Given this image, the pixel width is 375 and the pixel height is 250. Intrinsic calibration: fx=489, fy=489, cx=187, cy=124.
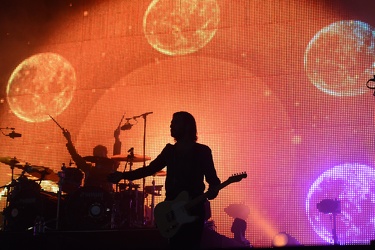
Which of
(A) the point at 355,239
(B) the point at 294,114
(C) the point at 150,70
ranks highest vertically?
(C) the point at 150,70

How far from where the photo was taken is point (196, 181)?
3.07 m

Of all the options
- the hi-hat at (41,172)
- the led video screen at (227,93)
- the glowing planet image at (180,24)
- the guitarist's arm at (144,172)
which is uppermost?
the glowing planet image at (180,24)

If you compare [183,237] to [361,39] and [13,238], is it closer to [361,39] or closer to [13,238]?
[13,238]

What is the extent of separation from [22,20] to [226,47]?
3.49 metres

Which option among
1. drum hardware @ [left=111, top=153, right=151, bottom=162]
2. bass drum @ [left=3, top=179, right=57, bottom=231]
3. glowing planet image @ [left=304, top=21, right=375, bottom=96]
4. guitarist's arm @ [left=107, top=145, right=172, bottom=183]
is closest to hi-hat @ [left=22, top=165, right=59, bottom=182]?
bass drum @ [left=3, top=179, right=57, bottom=231]

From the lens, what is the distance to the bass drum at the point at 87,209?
5574mm

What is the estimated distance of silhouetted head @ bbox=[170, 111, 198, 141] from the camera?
3160 mm

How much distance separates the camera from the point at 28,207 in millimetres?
5727

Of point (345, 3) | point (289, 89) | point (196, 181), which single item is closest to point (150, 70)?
point (289, 89)

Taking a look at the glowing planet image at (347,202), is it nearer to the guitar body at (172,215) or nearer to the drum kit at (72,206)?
the drum kit at (72,206)

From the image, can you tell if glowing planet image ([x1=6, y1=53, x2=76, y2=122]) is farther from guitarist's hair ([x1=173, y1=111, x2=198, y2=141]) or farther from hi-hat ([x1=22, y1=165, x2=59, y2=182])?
guitarist's hair ([x1=173, y1=111, x2=198, y2=141])

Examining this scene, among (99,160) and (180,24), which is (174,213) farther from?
(180,24)

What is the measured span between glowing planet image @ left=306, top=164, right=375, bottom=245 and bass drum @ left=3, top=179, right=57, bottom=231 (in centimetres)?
346

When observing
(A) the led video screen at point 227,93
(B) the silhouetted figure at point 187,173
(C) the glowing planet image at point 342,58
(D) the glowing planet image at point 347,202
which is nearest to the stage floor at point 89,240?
(B) the silhouetted figure at point 187,173
